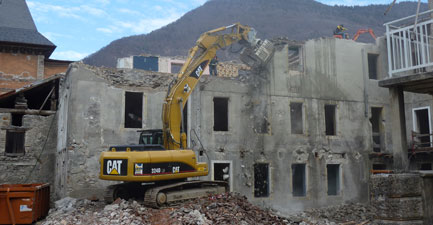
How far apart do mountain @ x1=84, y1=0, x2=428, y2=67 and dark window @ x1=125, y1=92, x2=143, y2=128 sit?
63.0m

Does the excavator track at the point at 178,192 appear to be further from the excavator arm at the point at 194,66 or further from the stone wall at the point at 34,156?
the stone wall at the point at 34,156

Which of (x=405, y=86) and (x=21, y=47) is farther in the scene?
(x=21, y=47)

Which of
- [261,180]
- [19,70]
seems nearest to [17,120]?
[19,70]

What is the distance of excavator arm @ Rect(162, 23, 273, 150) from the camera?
13766mm

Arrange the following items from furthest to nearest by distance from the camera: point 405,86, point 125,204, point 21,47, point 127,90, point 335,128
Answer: point 21,47 → point 335,128 → point 127,90 → point 125,204 → point 405,86

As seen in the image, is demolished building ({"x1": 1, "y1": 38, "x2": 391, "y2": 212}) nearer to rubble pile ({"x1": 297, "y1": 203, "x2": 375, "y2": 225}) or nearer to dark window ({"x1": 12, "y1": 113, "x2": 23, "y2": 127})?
rubble pile ({"x1": 297, "y1": 203, "x2": 375, "y2": 225})

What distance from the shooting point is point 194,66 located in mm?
15445

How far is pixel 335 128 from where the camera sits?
2103 centimetres

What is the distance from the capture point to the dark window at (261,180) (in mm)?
18766

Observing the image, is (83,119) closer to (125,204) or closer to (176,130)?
(176,130)

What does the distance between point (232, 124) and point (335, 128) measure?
5.78m

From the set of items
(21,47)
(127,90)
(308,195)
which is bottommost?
(308,195)

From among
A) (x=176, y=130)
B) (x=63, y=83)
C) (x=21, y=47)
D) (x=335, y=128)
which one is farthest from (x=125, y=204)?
(x=21, y=47)

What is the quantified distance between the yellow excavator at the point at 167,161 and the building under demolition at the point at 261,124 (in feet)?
9.24
